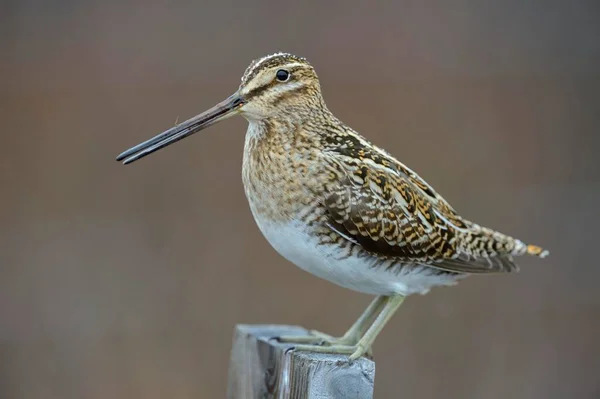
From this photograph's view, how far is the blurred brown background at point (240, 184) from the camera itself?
616 centimetres

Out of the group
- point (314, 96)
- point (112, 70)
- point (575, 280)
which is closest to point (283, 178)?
point (314, 96)

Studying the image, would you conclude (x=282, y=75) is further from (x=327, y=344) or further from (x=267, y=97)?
(x=327, y=344)

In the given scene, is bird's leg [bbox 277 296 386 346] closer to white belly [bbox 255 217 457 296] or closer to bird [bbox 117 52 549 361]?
bird [bbox 117 52 549 361]

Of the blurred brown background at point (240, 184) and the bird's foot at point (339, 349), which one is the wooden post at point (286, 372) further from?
the blurred brown background at point (240, 184)

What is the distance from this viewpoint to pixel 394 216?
374 cm

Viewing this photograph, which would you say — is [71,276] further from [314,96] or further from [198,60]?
[314,96]

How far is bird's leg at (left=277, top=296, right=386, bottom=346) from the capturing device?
3.60 m

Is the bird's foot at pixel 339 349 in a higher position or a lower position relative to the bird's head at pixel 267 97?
lower

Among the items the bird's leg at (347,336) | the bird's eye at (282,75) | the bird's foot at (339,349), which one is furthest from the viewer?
the bird's eye at (282,75)

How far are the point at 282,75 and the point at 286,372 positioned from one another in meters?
1.10

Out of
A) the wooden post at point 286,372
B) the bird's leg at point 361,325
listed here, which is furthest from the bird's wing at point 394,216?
the wooden post at point 286,372

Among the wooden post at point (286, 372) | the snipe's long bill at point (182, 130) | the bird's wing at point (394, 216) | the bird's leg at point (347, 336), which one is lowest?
the wooden post at point (286, 372)

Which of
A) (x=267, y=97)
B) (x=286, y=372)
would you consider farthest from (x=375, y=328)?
(x=267, y=97)

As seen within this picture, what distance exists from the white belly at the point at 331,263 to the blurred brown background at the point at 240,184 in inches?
86.7
